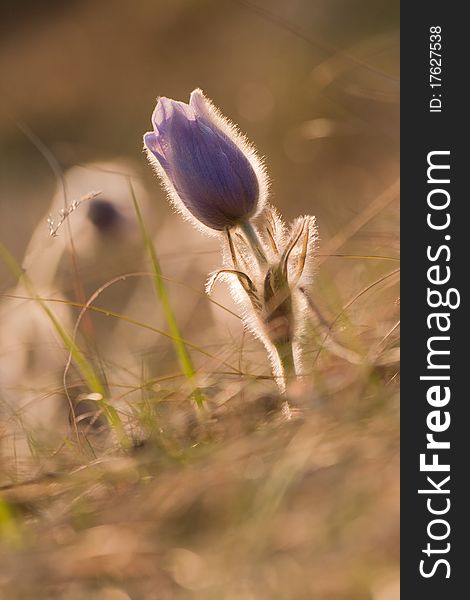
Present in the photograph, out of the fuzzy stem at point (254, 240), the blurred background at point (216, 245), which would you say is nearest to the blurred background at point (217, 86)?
the blurred background at point (216, 245)

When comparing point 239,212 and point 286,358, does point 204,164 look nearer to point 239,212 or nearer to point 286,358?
point 239,212

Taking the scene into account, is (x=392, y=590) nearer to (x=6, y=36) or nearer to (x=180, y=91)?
(x=180, y=91)

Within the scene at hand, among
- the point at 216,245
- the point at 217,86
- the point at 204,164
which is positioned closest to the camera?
the point at 204,164

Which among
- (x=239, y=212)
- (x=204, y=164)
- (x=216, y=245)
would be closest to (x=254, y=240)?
(x=239, y=212)

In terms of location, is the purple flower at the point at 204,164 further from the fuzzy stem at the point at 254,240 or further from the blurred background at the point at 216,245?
the blurred background at the point at 216,245

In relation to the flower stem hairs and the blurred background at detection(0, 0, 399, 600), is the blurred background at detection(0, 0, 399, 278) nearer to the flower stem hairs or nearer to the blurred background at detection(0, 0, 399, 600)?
the blurred background at detection(0, 0, 399, 600)

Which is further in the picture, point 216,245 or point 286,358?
point 216,245
